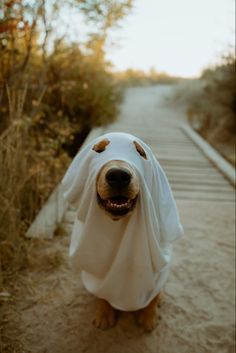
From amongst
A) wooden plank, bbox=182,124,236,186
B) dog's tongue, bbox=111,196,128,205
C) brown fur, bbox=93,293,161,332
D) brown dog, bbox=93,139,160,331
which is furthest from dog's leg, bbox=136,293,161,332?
wooden plank, bbox=182,124,236,186

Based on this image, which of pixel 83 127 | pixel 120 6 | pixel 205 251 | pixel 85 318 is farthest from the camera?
pixel 83 127

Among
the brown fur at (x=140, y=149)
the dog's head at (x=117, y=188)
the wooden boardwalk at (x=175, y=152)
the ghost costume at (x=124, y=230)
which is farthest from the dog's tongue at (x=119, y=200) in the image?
the wooden boardwalk at (x=175, y=152)

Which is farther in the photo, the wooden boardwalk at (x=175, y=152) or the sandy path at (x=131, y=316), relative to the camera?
the wooden boardwalk at (x=175, y=152)

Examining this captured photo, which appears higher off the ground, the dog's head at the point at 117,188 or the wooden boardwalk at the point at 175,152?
the dog's head at the point at 117,188

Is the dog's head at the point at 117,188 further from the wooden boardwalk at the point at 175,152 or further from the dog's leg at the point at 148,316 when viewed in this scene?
the wooden boardwalk at the point at 175,152

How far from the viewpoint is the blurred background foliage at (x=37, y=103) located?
8.24 feet

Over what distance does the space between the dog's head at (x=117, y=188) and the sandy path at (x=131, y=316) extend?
2.70 ft

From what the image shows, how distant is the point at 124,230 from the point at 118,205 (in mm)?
248

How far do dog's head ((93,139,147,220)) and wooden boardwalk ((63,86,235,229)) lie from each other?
1.73 meters

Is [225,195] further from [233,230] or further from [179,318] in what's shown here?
[179,318]

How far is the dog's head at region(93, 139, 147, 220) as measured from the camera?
1.43 metres

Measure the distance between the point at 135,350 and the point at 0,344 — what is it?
2.37 feet

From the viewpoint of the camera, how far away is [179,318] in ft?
6.89

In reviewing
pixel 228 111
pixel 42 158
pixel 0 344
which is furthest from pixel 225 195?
pixel 228 111
